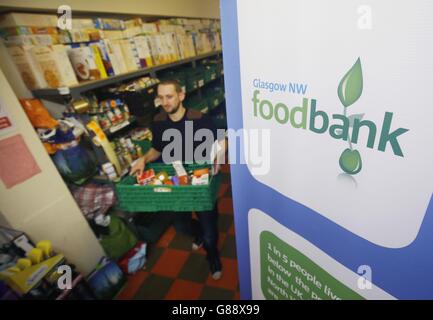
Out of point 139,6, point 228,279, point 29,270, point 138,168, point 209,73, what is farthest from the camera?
point 209,73

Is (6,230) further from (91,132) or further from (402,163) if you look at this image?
(402,163)

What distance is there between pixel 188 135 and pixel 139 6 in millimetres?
1734

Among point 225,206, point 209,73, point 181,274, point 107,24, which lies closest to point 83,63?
point 107,24

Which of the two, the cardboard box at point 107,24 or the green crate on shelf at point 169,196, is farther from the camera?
the cardboard box at point 107,24

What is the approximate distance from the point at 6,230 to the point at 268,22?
1811 mm

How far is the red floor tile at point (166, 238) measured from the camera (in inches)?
99.3

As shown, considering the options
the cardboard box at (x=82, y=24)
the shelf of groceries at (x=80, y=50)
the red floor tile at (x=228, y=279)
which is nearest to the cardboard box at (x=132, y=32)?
the shelf of groceries at (x=80, y=50)

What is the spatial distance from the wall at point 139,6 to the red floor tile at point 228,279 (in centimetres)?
247

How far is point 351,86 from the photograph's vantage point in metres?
0.55

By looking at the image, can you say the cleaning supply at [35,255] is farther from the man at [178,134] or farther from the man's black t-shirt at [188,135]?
the man's black t-shirt at [188,135]

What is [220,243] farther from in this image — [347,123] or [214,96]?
[214,96]

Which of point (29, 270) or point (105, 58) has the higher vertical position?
point (105, 58)
